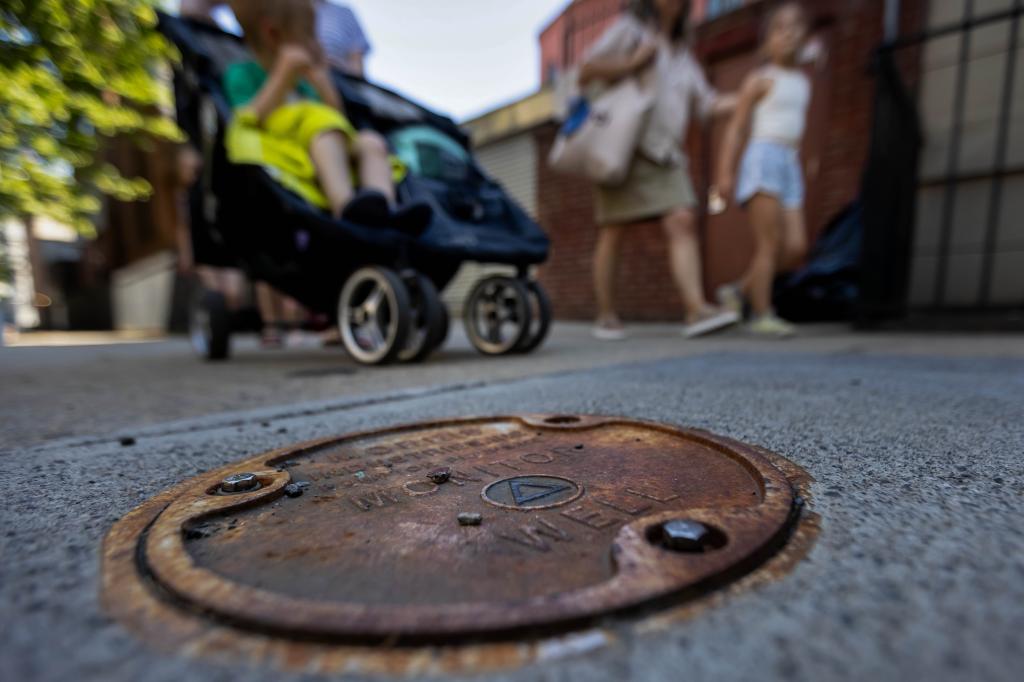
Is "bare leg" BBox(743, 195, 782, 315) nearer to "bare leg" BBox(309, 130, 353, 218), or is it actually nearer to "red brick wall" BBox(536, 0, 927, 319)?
"red brick wall" BBox(536, 0, 927, 319)

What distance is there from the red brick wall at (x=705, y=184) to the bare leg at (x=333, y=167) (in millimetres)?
3827

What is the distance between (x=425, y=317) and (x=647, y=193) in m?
1.86

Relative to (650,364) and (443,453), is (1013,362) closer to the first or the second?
(650,364)

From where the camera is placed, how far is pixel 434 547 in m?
0.52

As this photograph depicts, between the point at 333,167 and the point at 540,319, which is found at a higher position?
the point at 333,167

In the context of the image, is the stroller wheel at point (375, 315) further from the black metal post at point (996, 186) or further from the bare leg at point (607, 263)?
the black metal post at point (996, 186)

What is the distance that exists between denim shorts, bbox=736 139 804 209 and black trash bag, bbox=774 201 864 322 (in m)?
1.19

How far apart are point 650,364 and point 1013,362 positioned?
1258 millimetres

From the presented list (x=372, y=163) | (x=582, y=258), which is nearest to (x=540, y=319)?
(x=372, y=163)

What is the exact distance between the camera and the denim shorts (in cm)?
309

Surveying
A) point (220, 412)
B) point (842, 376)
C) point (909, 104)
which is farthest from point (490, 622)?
point (909, 104)

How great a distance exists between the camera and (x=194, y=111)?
272cm

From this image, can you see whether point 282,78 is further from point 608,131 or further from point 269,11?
point 608,131

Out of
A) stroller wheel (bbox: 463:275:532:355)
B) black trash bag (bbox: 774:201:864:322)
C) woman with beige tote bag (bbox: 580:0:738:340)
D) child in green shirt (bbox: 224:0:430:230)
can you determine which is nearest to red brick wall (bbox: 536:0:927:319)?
→ black trash bag (bbox: 774:201:864:322)
